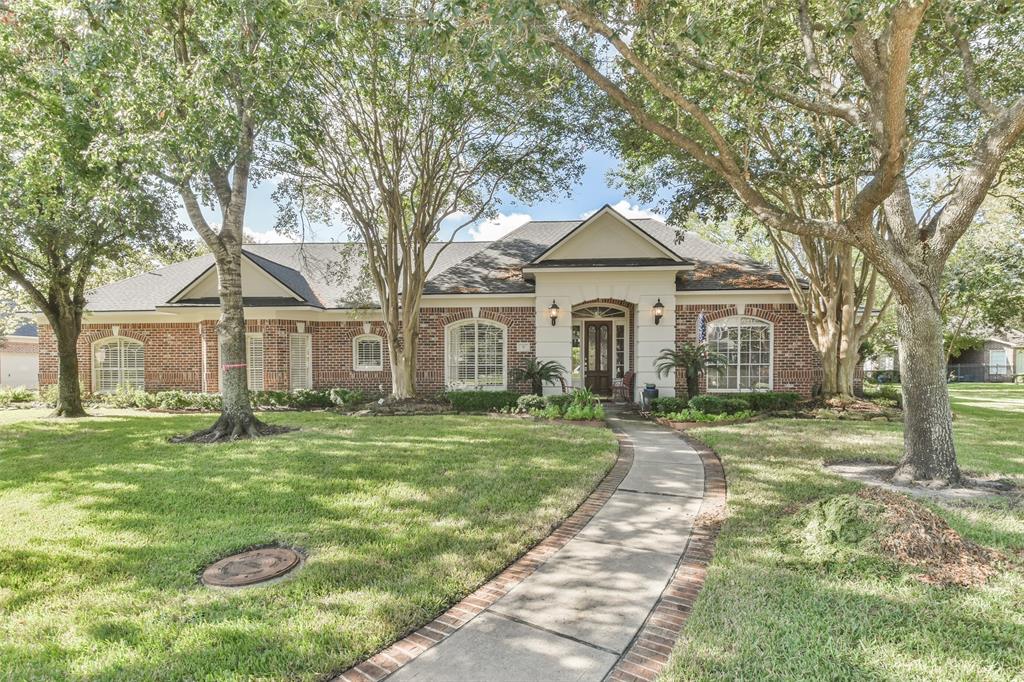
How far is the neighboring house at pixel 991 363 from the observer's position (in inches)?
1356

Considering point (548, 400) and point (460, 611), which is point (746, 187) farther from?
point (548, 400)

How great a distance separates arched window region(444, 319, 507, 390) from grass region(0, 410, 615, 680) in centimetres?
602

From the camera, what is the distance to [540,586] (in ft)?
11.9

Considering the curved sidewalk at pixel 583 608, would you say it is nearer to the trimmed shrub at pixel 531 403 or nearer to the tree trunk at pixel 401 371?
the trimmed shrub at pixel 531 403

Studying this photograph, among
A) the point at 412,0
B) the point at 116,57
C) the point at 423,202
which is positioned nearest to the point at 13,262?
the point at 116,57

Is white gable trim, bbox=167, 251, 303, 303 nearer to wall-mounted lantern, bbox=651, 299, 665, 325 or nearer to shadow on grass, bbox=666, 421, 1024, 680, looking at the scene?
wall-mounted lantern, bbox=651, 299, 665, 325

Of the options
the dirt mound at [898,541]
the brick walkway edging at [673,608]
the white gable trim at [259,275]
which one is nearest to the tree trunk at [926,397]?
the dirt mound at [898,541]

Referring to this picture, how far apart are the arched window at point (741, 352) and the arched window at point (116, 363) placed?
19.0 metres

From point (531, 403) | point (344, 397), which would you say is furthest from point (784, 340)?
point (344, 397)

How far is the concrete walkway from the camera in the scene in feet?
8.94

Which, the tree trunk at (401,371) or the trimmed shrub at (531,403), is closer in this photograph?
the trimmed shrub at (531,403)

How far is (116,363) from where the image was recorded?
1620 cm

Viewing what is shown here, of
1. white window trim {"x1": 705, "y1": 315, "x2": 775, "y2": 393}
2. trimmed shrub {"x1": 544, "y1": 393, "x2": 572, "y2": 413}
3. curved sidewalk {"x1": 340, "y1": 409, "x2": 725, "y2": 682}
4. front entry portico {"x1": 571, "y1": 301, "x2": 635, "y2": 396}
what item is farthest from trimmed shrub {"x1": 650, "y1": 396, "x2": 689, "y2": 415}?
curved sidewalk {"x1": 340, "y1": 409, "x2": 725, "y2": 682}

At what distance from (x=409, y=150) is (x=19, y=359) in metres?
33.9
